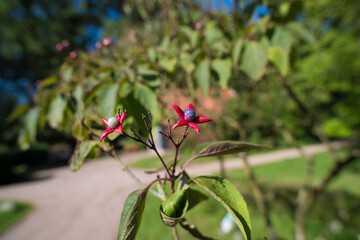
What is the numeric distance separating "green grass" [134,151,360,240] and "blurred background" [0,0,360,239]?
0.16 feet

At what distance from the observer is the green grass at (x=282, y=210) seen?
397 centimetres

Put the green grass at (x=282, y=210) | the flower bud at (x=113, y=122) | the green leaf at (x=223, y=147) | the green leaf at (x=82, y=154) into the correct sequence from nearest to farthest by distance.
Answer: the flower bud at (x=113, y=122), the green leaf at (x=223, y=147), the green leaf at (x=82, y=154), the green grass at (x=282, y=210)

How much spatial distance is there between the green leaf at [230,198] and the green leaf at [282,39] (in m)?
0.86

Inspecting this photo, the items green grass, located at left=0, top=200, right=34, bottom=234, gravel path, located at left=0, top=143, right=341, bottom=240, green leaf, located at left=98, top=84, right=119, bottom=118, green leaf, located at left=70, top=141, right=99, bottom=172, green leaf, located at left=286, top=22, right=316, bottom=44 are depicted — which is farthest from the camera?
green grass, located at left=0, top=200, right=34, bottom=234

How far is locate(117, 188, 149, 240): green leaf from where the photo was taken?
415 millimetres

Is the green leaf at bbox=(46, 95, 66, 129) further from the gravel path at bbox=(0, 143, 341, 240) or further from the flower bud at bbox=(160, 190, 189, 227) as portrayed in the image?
the gravel path at bbox=(0, 143, 341, 240)

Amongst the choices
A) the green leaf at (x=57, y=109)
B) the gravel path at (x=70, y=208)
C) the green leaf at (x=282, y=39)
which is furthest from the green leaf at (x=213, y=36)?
the gravel path at (x=70, y=208)

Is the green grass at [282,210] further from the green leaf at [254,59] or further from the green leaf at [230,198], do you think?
the green leaf at [230,198]

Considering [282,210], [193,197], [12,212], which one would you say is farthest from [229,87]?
[12,212]

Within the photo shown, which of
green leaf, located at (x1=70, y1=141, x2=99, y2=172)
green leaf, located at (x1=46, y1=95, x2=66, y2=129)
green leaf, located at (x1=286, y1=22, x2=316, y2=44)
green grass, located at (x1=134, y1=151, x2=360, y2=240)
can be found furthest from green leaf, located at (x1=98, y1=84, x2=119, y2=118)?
green grass, located at (x1=134, y1=151, x2=360, y2=240)

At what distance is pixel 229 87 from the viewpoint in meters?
2.34

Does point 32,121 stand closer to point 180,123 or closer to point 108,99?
point 108,99

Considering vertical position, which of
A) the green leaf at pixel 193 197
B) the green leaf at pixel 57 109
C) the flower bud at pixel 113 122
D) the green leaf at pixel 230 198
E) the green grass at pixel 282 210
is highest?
the flower bud at pixel 113 122

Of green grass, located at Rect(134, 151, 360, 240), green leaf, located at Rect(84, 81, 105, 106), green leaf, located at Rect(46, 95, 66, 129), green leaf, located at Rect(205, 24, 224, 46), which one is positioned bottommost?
green grass, located at Rect(134, 151, 360, 240)
